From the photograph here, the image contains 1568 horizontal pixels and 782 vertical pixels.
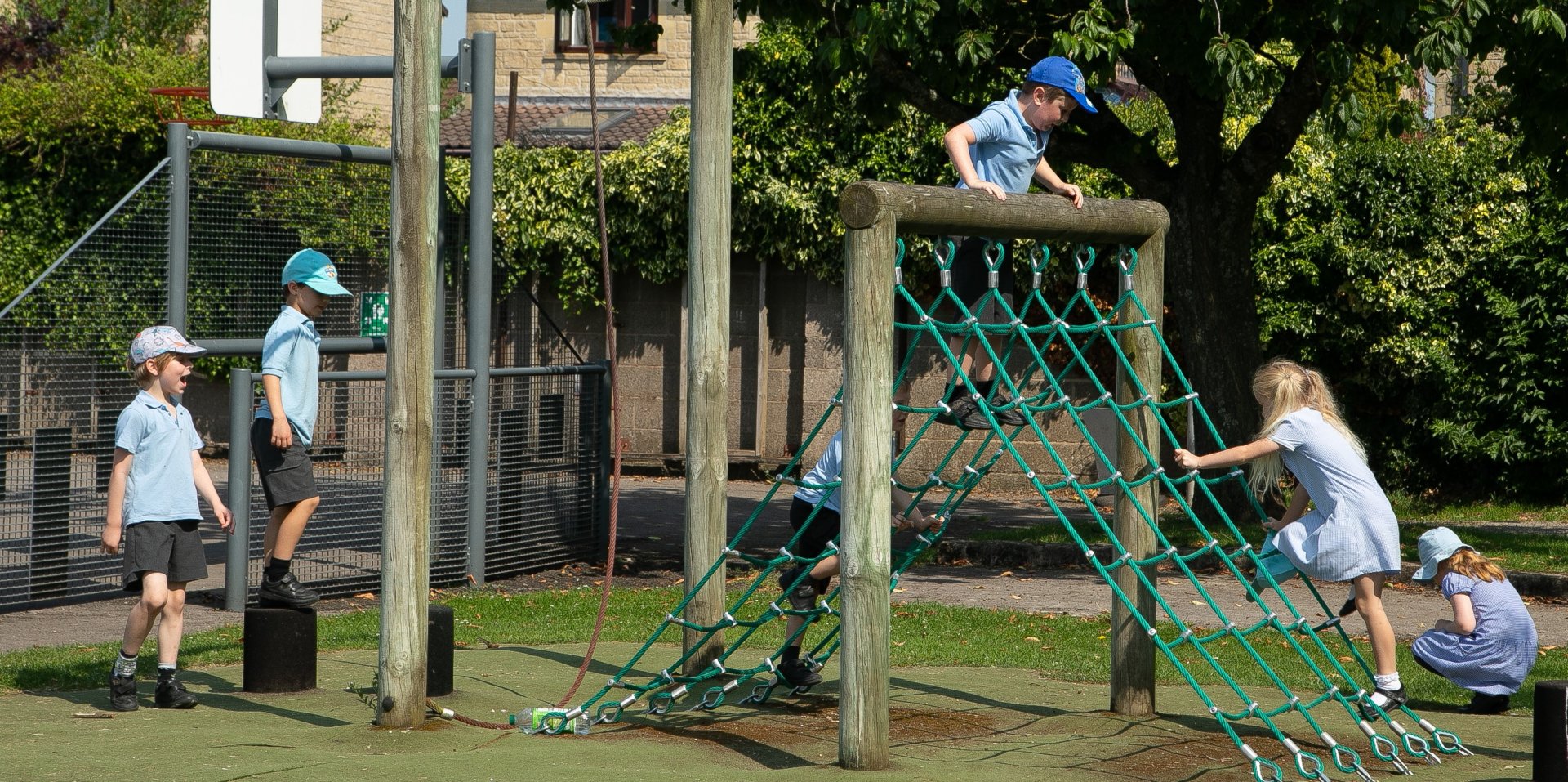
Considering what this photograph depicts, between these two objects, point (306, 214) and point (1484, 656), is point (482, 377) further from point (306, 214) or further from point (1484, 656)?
point (1484, 656)

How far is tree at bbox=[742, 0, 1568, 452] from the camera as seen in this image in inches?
388

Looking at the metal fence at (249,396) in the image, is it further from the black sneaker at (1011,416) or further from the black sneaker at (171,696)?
the black sneaker at (1011,416)

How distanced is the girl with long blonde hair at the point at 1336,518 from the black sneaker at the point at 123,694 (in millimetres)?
4292

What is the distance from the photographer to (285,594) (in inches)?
314

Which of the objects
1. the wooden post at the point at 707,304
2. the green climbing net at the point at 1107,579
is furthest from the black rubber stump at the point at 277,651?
the wooden post at the point at 707,304

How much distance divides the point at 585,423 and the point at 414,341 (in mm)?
5363

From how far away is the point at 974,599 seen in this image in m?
10.5

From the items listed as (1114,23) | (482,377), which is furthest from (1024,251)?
(482,377)

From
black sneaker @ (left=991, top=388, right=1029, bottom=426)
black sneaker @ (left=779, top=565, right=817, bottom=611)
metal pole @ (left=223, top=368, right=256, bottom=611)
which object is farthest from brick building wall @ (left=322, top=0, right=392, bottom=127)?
black sneaker @ (left=991, top=388, right=1029, bottom=426)

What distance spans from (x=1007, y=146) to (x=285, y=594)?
4.03 m

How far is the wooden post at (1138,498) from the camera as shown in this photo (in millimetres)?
6676

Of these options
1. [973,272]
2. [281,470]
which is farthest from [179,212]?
[973,272]

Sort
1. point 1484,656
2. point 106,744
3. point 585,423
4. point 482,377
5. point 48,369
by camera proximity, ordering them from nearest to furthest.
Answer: point 106,744
point 1484,656
point 48,369
point 482,377
point 585,423

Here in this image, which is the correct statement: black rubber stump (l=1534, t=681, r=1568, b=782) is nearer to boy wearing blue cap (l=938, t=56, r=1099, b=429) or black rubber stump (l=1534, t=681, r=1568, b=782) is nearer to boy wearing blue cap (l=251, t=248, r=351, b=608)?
boy wearing blue cap (l=938, t=56, r=1099, b=429)
